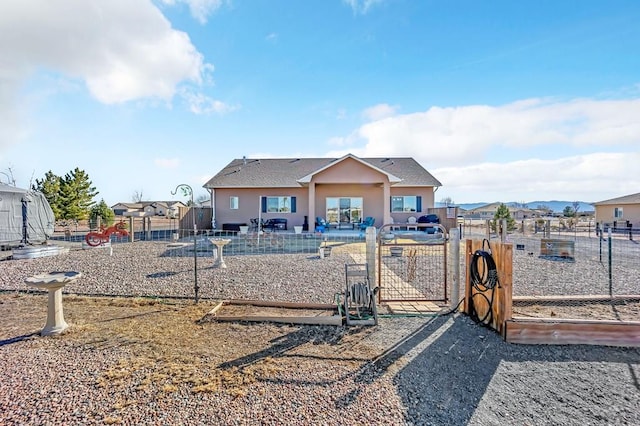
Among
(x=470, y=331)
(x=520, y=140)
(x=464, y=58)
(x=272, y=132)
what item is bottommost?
(x=470, y=331)

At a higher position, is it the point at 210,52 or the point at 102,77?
the point at 210,52

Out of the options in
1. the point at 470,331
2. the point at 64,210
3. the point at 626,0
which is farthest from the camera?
the point at 64,210

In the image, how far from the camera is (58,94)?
1048cm

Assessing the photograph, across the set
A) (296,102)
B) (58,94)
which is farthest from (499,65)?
(58,94)

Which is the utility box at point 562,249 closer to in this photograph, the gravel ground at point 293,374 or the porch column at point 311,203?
the gravel ground at point 293,374

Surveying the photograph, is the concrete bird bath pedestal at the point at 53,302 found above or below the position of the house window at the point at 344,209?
below

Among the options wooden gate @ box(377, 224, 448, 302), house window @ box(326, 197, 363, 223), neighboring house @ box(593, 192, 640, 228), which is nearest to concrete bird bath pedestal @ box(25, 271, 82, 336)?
wooden gate @ box(377, 224, 448, 302)

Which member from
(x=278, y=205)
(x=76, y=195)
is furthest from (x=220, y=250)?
(x=76, y=195)

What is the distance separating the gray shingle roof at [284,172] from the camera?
19672 millimetres

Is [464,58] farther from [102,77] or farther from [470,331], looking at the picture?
[102,77]

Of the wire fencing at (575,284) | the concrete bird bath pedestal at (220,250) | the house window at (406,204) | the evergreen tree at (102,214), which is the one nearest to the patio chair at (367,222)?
the house window at (406,204)

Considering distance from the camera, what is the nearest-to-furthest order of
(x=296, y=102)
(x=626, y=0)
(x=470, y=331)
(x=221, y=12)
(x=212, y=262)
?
(x=470, y=331) → (x=626, y=0) → (x=212, y=262) → (x=221, y=12) → (x=296, y=102)

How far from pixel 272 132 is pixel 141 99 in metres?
8.09

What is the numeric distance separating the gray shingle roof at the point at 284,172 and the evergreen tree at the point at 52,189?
1426 cm
